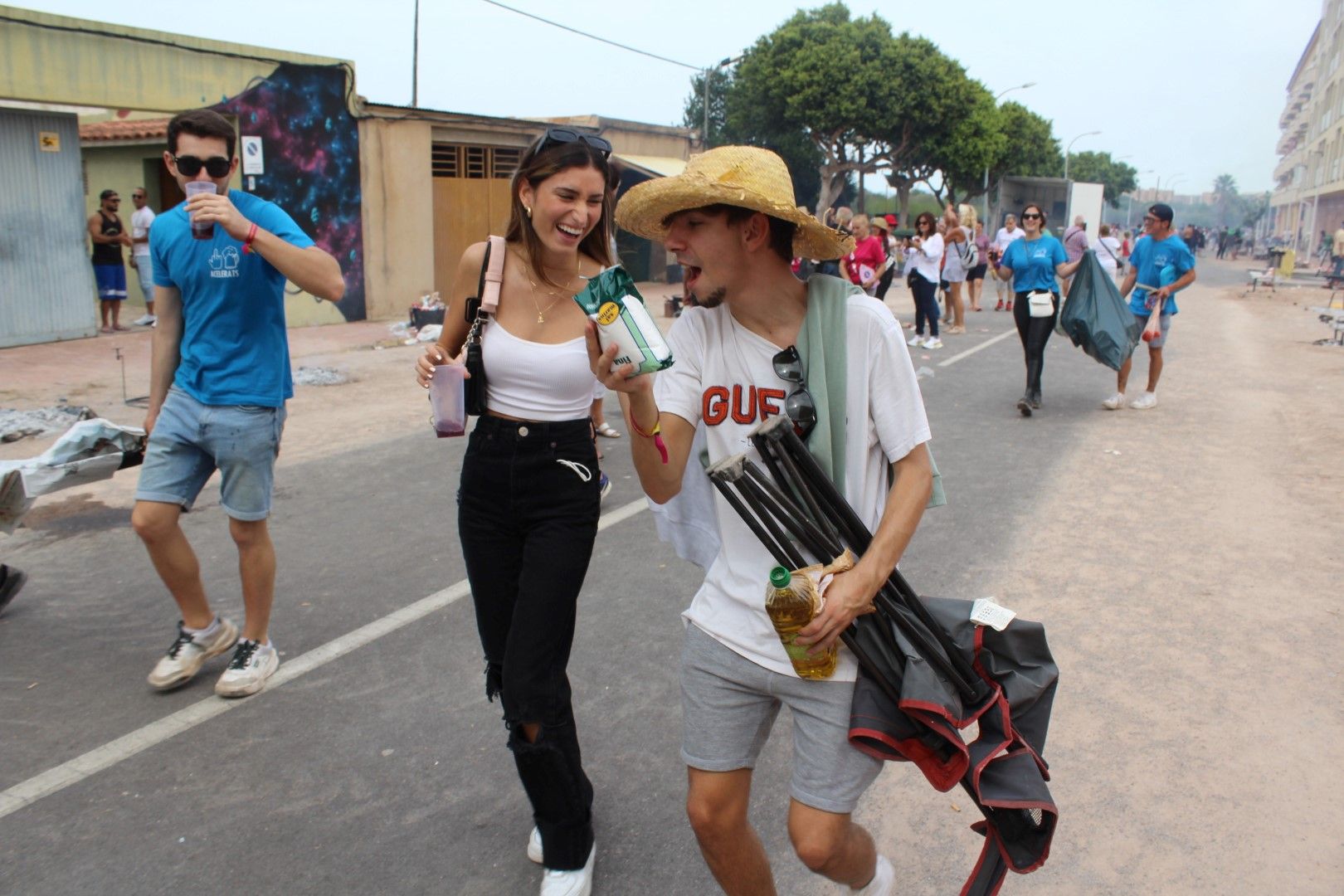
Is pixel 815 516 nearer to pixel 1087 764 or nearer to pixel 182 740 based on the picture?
pixel 1087 764

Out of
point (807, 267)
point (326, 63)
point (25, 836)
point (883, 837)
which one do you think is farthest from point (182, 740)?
point (326, 63)

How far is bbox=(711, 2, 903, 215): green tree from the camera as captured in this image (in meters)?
42.3

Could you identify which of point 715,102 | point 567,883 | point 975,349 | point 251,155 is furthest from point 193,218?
point 715,102

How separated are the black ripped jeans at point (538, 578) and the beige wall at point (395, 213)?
16.0m

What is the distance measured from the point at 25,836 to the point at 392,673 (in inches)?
53.4

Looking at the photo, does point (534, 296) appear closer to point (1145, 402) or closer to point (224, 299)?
point (224, 299)

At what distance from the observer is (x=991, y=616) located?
226 centimetres

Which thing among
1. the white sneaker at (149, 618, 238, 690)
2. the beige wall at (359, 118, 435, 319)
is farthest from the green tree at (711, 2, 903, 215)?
the white sneaker at (149, 618, 238, 690)

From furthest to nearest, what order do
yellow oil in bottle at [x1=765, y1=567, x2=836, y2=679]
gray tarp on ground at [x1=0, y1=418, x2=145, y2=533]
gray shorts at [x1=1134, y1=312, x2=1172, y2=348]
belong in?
gray shorts at [x1=1134, y1=312, x2=1172, y2=348] → gray tarp on ground at [x1=0, y1=418, x2=145, y2=533] → yellow oil in bottle at [x1=765, y1=567, x2=836, y2=679]

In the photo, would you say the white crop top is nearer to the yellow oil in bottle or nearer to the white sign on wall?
the yellow oil in bottle

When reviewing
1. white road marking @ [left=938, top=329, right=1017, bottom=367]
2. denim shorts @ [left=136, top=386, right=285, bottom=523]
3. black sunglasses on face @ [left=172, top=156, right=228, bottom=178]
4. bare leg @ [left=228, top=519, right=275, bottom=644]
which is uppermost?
black sunglasses on face @ [left=172, top=156, right=228, bottom=178]

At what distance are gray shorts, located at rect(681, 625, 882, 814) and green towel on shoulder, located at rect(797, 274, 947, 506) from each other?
440 millimetres

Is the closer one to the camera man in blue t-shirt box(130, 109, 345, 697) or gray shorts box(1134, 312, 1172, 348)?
man in blue t-shirt box(130, 109, 345, 697)

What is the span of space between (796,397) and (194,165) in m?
2.38
